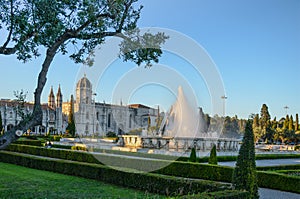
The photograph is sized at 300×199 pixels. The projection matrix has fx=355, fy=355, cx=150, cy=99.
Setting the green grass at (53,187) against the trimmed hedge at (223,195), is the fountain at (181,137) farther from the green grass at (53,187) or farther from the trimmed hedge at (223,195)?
the trimmed hedge at (223,195)

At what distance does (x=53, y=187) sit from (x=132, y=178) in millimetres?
2348

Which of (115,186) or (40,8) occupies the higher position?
(40,8)

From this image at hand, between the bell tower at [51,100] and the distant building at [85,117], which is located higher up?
the bell tower at [51,100]

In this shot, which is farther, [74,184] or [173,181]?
[74,184]

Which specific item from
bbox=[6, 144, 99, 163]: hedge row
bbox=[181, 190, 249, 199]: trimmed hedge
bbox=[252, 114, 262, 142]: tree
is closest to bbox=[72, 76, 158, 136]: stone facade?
bbox=[252, 114, 262, 142]: tree

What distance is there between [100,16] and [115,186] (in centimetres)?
609

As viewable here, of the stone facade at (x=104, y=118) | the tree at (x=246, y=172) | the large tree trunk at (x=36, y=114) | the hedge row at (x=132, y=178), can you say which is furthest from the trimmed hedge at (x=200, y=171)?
the stone facade at (x=104, y=118)

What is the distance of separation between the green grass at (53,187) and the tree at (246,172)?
6.33 ft

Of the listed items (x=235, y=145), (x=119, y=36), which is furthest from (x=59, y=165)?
(x=235, y=145)

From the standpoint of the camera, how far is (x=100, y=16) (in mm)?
6723

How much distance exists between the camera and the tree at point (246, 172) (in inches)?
291

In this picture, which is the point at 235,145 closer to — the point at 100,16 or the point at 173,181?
the point at 173,181

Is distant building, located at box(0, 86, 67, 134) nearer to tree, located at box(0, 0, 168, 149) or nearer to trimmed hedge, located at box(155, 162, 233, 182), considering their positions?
trimmed hedge, located at box(155, 162, 233, 182)

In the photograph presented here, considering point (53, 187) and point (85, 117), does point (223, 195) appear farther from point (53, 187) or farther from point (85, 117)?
point (85, 117)
